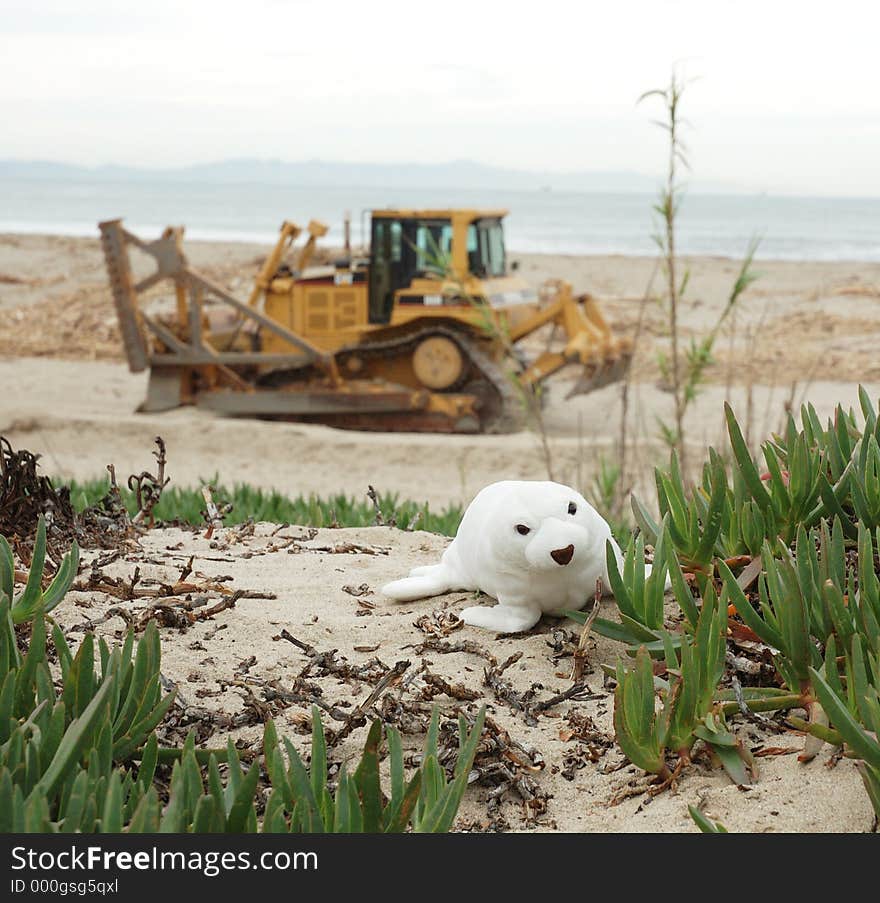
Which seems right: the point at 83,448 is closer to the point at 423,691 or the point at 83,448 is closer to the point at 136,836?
the point at 423,691

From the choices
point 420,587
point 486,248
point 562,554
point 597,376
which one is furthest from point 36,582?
point 486,248

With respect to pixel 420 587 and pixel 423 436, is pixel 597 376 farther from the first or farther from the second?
pixel 420 587

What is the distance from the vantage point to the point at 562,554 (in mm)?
2766

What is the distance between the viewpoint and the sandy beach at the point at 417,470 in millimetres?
2270

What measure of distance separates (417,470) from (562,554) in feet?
28.4

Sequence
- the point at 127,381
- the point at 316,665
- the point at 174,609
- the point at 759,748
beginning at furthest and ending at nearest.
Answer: the point at 127,381
the point at 174,609
the point at 316,665
the point at 759,748

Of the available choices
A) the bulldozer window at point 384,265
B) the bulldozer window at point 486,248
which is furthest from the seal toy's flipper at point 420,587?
the bulldozer window at point 384,265

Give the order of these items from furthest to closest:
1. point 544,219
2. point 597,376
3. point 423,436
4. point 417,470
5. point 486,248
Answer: point 544,219
point 486,248
point 597,376
point 423,436
point 417,470

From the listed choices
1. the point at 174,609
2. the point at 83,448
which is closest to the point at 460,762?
the point at 174,609

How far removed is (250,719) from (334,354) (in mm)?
11227

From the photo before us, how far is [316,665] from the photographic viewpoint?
9.11 feet

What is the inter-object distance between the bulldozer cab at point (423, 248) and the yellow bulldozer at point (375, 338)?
0.05 ft

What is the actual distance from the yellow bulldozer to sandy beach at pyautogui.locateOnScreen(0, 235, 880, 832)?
57cm

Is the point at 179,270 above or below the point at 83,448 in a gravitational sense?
above
